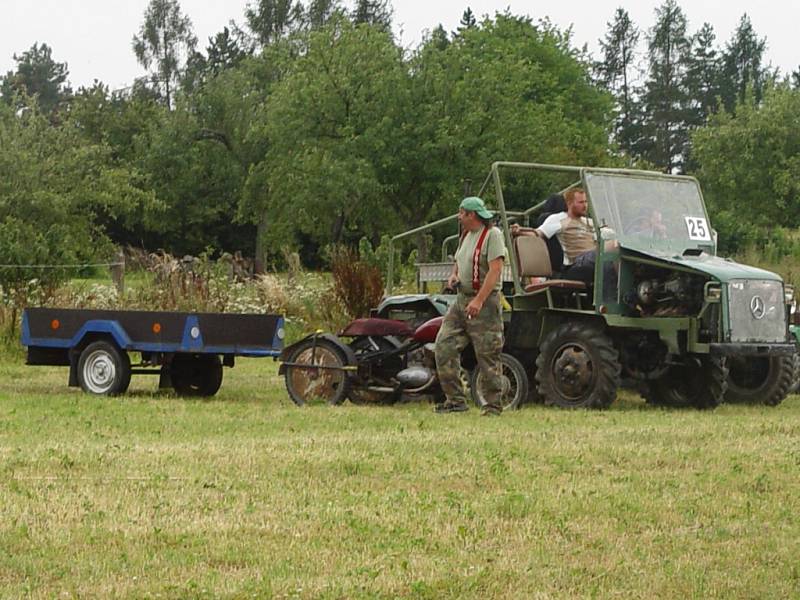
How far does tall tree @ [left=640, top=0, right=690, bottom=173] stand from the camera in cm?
9331

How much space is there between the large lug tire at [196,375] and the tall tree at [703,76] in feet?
266

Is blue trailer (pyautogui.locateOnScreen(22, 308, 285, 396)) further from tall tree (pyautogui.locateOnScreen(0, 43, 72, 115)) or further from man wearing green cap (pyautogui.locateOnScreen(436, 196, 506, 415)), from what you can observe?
tall tree (pyautogui.locateOnScreen(0, 43, 72, 115))

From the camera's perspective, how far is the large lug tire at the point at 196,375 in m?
16.6

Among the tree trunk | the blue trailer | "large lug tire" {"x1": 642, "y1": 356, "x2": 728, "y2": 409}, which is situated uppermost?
the tree trunk

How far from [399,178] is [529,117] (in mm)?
5784

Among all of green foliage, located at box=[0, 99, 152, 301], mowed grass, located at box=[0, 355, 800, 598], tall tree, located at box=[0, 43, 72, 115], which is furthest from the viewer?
tall tree, located at box=[0, 43, 72, 115]

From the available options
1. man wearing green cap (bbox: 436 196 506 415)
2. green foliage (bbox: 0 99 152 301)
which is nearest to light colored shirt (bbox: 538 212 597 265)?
man wearing green cap (bbox: 436 196 506 415)

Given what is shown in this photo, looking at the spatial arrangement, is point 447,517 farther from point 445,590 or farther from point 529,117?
point 529,117

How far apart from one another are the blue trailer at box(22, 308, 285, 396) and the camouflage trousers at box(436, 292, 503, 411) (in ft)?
6.95

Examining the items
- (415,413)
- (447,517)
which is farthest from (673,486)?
(415,413)

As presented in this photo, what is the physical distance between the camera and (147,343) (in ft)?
51.7

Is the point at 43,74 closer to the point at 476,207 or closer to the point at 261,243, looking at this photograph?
the point at 261,243

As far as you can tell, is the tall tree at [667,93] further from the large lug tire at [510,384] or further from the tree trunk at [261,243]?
the large lug tire at [510,384]

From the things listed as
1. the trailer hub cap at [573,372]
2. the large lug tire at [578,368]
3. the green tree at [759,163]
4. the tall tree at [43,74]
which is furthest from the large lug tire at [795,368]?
the tall tree at [43,74]
